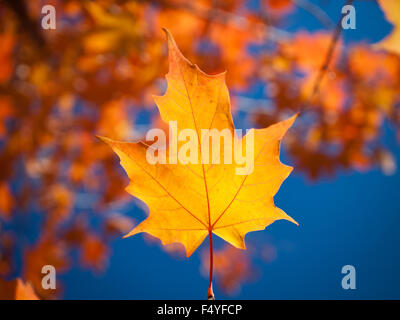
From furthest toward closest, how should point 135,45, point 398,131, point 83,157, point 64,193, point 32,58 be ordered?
point 64,193, point 83,157, point 398,131, point 32,58, point 135,45

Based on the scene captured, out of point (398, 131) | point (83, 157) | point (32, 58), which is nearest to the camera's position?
point (32, 58)

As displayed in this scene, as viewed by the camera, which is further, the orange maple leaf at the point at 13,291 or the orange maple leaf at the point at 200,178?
the orange maple leaf at the point at 13,291

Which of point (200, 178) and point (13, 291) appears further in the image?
point (13, 291)

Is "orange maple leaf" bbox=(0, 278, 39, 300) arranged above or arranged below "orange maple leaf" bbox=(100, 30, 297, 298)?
below

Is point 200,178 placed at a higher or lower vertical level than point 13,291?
higher

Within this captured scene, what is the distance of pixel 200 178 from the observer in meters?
0.81

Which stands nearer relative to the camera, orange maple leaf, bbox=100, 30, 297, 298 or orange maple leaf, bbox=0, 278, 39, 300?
orange maple leaf, bbox=100, 30, 297, 298

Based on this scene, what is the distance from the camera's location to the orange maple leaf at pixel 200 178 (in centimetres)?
69

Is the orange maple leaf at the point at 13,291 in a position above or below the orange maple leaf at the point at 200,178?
below

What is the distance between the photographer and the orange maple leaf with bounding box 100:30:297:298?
2.26ft
